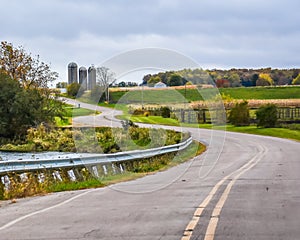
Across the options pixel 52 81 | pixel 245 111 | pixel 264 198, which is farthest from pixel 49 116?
pixel 264 198

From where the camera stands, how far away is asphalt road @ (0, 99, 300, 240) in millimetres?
8648

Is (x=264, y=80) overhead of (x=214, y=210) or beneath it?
overhead

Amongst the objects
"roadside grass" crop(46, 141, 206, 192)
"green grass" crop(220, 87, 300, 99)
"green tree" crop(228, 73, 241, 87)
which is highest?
"green tree" crop(228, 73, 241, 87)

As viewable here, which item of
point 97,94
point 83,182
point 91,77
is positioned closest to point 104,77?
point 91,77

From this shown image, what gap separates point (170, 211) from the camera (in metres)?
10.6

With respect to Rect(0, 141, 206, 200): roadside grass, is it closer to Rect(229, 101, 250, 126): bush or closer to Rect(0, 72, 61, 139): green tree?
Rect(0, 72, 61, 139): green tree

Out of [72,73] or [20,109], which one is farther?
[72,73]

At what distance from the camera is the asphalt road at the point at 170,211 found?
865 cm

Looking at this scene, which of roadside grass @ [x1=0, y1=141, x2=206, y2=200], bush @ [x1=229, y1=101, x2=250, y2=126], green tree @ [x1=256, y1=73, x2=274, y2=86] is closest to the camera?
roadside grass @ [x1=0, y1=141, x2=206, y2=200]

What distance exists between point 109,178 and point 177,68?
3.97m

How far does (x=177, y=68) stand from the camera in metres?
18.2

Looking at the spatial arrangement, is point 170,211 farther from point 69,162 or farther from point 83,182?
point 69,162

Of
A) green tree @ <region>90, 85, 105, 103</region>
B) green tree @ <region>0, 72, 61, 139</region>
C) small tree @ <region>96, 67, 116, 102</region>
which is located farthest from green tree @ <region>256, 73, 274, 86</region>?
small tree @ <region>96, 67, 116, 102</region>

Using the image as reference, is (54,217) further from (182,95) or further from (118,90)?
(182,95)
